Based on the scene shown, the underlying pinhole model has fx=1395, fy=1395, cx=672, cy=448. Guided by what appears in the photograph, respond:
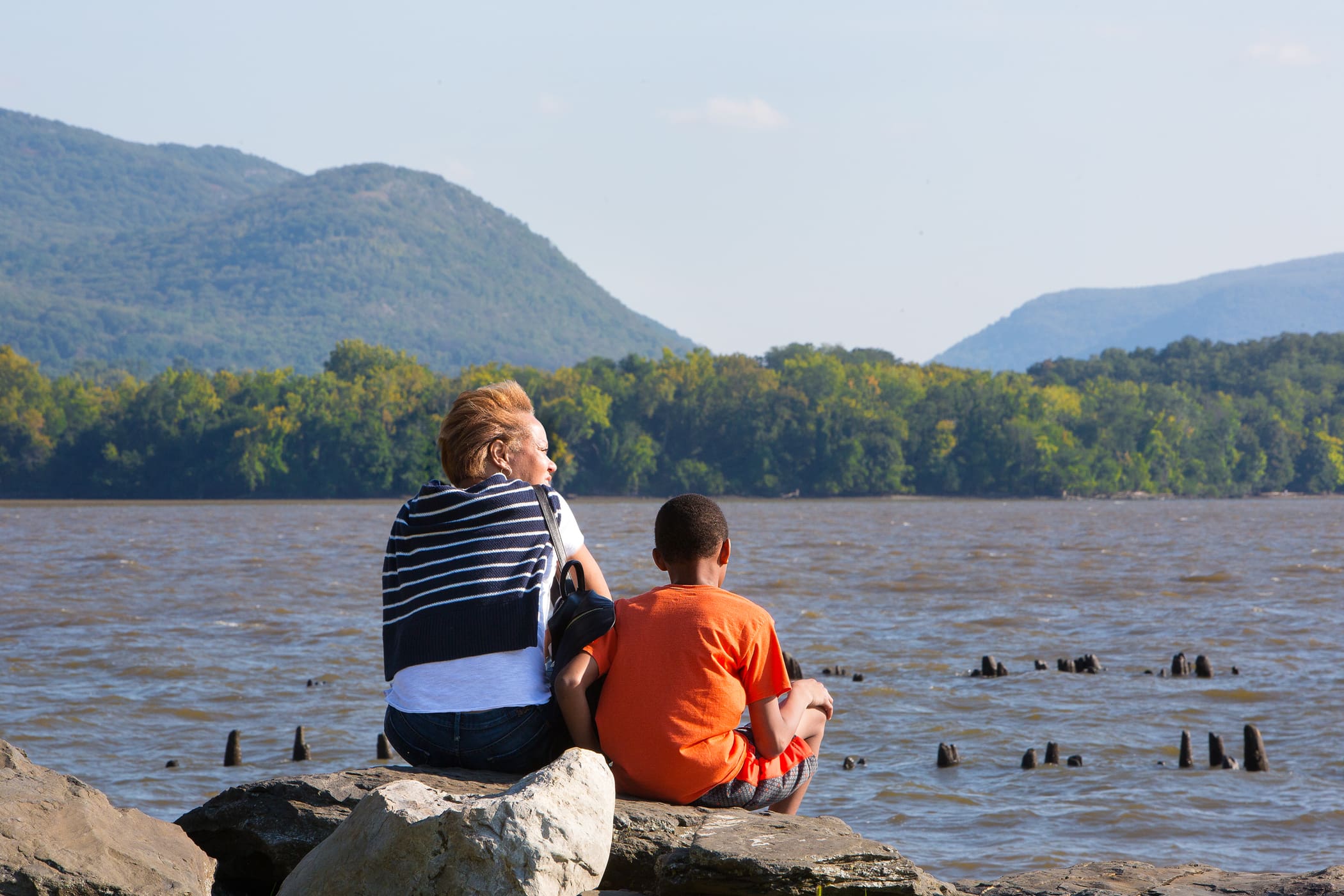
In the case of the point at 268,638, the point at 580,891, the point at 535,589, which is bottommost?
the point at 268,638

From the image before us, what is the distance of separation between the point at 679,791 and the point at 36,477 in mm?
118531

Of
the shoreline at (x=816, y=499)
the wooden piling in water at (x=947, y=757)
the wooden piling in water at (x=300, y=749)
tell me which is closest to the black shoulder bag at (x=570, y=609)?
the wooden piling in water at (x=300, y=749)

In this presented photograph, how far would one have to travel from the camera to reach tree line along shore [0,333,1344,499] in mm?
114250

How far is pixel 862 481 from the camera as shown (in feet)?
402

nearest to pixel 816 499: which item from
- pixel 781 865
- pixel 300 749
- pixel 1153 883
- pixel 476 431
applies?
pixel 300 749

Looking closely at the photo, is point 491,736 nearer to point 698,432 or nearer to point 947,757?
point 947,757

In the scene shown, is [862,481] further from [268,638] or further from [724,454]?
[268,638]

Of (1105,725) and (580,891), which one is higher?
(580,891)

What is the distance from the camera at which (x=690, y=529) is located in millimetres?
4930

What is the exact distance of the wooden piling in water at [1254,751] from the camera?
40.9 feet

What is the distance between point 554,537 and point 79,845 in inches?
73.8

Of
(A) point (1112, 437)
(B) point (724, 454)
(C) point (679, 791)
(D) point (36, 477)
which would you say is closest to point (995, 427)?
(A) point (1112, 437)

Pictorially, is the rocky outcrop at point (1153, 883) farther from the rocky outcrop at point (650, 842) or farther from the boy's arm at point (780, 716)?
the boy's arm at point (780, 716)

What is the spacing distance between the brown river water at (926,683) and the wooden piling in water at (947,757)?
10 centimetres
